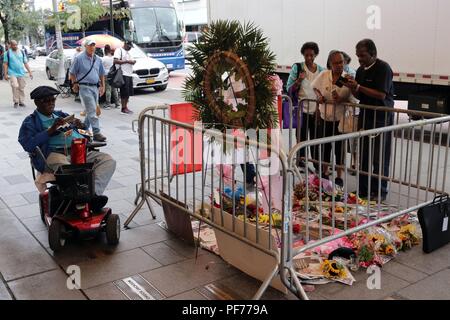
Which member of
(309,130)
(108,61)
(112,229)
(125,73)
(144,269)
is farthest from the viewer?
(108,61)

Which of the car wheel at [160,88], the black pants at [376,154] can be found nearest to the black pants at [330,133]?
the black pants at [376,154]

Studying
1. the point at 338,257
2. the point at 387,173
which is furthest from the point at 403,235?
the point at 387,173

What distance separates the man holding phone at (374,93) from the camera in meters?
5.36

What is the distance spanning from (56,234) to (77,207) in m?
0.28

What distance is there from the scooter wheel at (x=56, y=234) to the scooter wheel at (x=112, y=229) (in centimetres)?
38

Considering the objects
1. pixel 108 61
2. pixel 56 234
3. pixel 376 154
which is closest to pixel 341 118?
pixel 376 154

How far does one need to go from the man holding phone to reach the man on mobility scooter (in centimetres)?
274

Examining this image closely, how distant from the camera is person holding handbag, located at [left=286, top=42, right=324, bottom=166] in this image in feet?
21.2

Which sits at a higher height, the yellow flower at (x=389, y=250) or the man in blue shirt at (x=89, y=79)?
the man in blue shirt at (x=89, y=79)

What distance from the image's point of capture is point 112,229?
4.43 metres

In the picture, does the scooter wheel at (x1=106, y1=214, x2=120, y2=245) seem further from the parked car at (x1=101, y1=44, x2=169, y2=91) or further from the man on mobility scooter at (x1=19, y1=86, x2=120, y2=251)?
the parked car at (x1=101, y1=44, x2=169, y2=91)

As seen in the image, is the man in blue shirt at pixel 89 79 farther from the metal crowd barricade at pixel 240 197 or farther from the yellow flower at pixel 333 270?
the yellow flower at pixel 333 270

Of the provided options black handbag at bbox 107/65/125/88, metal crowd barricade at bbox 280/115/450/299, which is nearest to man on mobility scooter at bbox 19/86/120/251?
metal crowd barricade at bbox 280/115/450/299

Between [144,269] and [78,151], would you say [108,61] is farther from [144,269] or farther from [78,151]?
[144,269]
